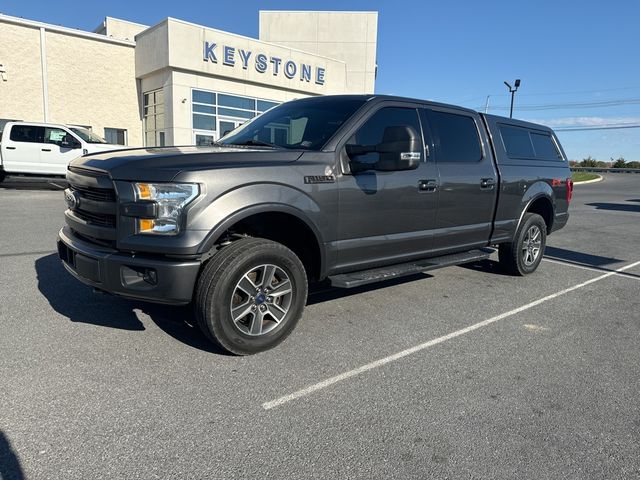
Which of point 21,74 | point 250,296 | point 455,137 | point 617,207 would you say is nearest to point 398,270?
point 250,296

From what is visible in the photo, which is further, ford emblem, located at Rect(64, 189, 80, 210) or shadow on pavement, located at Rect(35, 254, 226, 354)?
shadow on pavement, located at Rect(35, 254, 226, 354)

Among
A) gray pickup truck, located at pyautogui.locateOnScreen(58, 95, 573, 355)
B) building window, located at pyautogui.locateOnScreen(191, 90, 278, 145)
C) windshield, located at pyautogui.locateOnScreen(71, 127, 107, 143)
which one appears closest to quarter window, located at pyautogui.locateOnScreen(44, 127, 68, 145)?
windshield, located at pyautogui.locateOnScreen(71, 127, 107, 143)

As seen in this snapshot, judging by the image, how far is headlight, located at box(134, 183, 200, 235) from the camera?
3141 millimetres

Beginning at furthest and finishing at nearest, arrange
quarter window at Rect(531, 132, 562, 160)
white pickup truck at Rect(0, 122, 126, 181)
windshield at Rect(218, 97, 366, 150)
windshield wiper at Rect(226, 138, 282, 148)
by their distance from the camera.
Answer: white pickup truck at Rect(0, 122, 126, 181)
quarter window at Rect(531, 132, 562, 160)
windshield wiper at Rect(226, 138, 282, 148)
windshield at Rect(218, 97, 366, 150)

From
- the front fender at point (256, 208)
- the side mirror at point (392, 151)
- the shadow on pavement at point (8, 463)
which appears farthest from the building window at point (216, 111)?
the shadow on pavement at point (8, 463)

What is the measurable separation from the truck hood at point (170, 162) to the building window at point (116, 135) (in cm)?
2223

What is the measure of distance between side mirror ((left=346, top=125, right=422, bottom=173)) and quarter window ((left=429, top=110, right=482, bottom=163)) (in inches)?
40.7

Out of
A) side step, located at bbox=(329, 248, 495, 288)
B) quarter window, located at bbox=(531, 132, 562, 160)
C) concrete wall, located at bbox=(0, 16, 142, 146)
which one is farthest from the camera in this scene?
concrete wall, located at bbox=(0, 16, 142, 146)

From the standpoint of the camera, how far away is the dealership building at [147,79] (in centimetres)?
2116

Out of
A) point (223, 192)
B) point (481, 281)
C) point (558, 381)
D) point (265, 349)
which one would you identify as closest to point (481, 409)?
point (558, 381)

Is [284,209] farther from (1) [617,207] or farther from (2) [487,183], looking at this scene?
(1) [617,207]

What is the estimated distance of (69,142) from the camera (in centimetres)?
1512

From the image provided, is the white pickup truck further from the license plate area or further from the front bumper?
the front bumper

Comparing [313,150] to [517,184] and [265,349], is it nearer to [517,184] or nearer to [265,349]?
[265,349]
